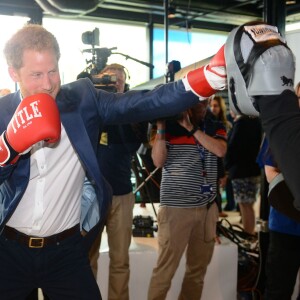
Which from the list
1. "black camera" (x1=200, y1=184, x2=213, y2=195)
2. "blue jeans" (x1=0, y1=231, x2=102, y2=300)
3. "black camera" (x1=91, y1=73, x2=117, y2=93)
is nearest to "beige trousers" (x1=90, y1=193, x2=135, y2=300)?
"black camera" (x1=200, y1=184, x2=213, y2=195)

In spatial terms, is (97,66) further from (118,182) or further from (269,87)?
(269,87)

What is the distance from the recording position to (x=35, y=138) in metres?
1.28

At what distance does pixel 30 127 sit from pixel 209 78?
562mm

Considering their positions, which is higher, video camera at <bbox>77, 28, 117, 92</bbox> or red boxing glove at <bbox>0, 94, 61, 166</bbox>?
video camera at <bbox>77, 28, 117, 92</bbox>

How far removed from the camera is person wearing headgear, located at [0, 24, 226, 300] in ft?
4.71

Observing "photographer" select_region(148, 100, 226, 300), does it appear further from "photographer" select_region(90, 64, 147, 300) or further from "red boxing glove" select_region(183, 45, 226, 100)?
"red boxing glove" select_region(183, 45, 226, 100)

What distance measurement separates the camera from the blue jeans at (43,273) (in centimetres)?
152

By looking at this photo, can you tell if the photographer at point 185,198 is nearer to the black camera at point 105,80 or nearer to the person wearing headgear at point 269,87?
the black camera at point 105,80

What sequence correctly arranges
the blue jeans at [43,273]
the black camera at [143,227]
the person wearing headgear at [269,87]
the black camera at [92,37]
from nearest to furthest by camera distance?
1. the person wearing headgear at [269,87]
2. the blue jeans at [43,273]
3. the black camera at [92,37]
4. the black camera at [143,227]

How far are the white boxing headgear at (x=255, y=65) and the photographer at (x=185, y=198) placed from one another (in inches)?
50.4

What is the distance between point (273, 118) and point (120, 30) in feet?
17.4

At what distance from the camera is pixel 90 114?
1516 millimetres

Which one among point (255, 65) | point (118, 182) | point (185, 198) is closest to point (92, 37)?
point (118, 182)

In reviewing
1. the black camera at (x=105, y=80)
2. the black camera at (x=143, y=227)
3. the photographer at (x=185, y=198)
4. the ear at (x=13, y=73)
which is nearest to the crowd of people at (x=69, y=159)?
the ear at (x=13, y=73)
